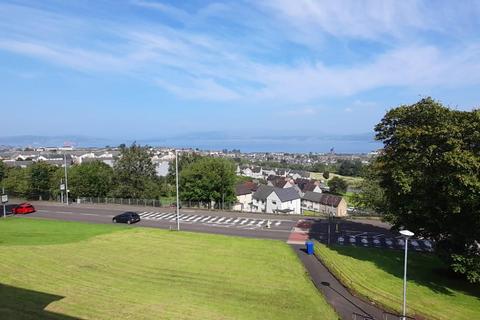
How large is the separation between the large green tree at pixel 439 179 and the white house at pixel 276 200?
50.1 meters

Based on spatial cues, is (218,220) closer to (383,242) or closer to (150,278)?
(383,242)

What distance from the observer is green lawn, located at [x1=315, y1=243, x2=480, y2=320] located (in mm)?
19639

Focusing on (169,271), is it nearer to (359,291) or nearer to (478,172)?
(359,291)

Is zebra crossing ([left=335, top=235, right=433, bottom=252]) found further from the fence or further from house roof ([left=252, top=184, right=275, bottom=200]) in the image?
house roof ([left=252, top=184, right=275, bottom=200])

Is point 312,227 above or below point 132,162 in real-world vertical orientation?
below

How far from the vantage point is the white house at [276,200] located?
7950cm

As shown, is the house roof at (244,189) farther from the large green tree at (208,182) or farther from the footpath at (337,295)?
the footpath at (337,295)

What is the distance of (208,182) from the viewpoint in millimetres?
55875

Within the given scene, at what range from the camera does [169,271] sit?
23359 mm

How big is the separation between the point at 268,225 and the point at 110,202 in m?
28.1

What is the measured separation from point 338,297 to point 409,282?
6.01 meters

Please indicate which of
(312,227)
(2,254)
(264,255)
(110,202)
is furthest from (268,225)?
(110,202)

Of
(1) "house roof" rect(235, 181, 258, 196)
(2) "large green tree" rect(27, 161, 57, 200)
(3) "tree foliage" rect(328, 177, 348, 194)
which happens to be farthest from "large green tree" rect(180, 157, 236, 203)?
(3) "tree foliage" rect(328, 177, 348, 194)

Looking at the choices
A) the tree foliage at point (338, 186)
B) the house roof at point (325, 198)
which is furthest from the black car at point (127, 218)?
the tree foliage at point (338, 186)
